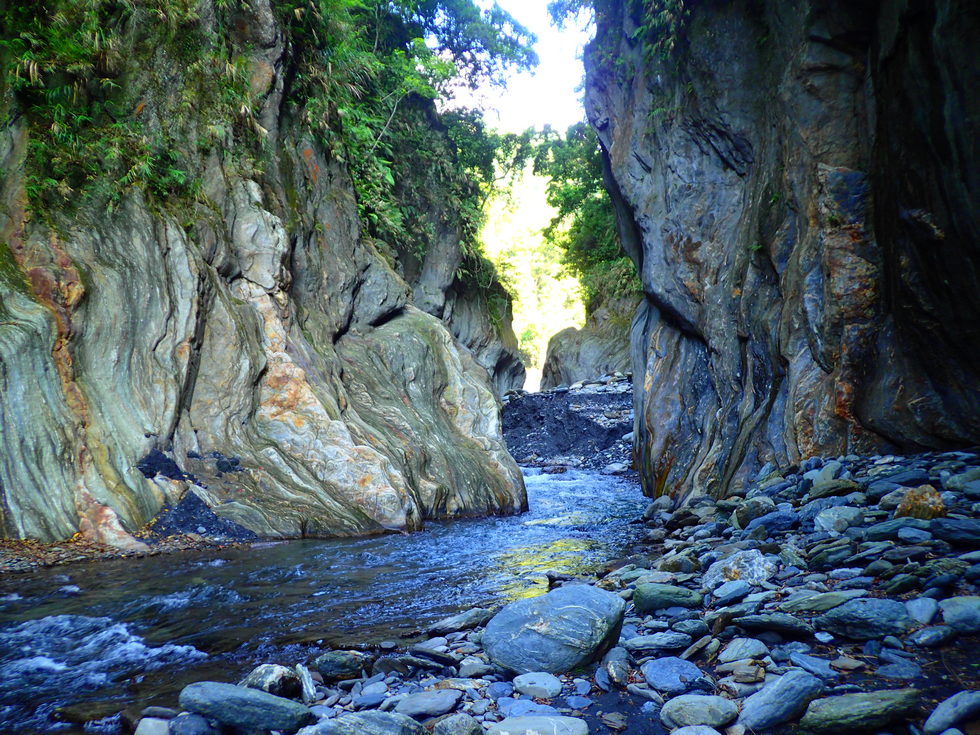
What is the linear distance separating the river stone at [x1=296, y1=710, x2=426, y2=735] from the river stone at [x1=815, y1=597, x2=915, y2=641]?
6.73 feet

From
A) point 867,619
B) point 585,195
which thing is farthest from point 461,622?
point 585,195

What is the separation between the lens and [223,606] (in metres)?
4.83

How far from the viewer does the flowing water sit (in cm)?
339

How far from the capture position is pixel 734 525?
593cm

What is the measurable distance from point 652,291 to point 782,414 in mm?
4688

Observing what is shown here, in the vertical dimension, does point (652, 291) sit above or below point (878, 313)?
above

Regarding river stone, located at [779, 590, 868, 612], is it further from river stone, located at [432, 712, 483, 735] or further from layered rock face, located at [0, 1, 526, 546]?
layered rock face, located at [0, 1, 526, 546]

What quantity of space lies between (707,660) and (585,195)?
82.5 feet

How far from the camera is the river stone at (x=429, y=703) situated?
279 cm

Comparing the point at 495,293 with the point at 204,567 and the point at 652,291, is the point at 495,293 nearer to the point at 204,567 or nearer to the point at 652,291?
the point at 652,291

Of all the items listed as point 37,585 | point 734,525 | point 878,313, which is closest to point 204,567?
point 37,585

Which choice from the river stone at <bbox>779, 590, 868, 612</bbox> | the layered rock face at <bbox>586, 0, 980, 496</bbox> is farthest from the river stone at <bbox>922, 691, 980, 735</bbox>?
the layered rock face at <bbox>586, 0, 980, 496</bbox>

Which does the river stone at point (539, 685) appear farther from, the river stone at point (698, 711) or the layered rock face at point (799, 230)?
the layered rock face at point (799, 230)

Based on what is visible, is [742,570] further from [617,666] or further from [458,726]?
[458,726]
